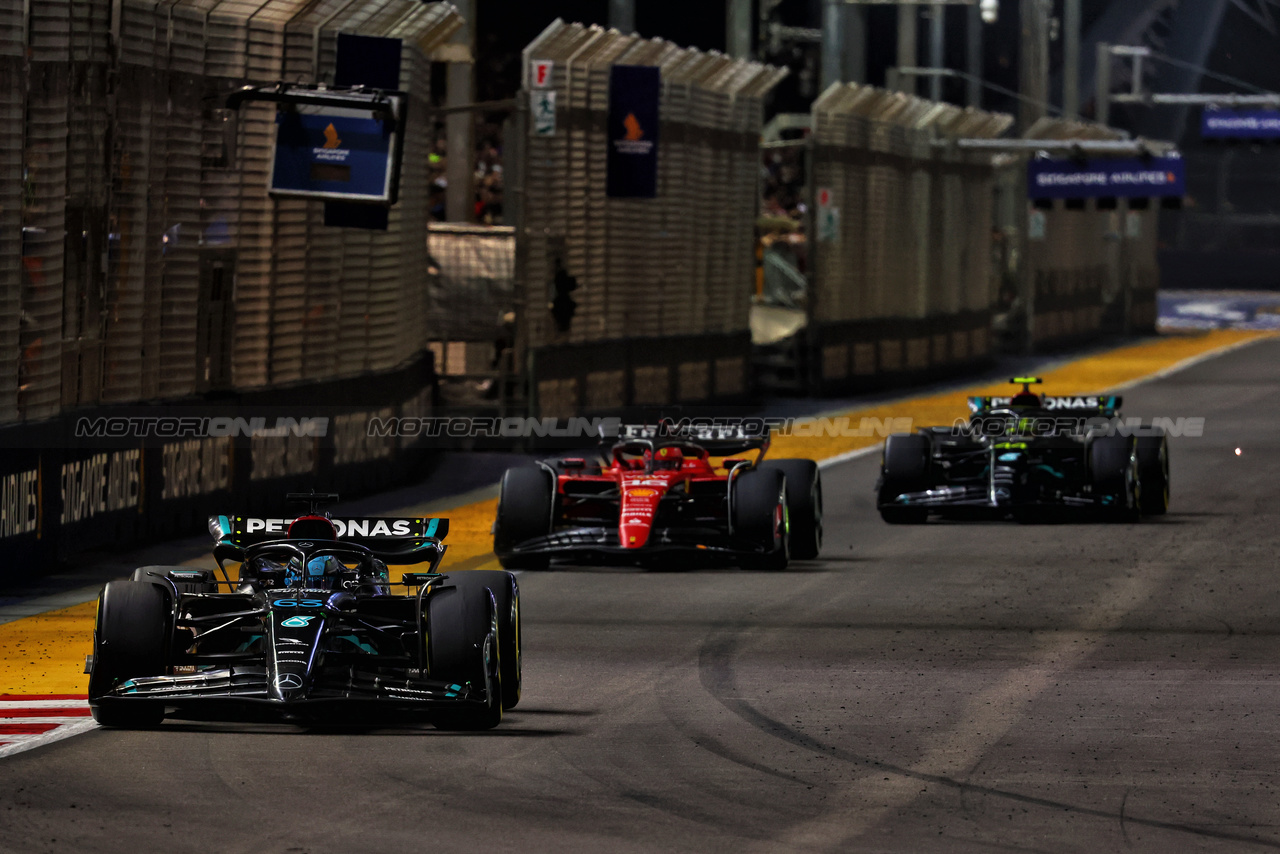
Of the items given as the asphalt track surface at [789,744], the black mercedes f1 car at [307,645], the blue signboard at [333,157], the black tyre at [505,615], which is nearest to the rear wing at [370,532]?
the black mercedes f1 car at [307,645]

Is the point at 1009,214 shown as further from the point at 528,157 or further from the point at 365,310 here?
the point at 365,310

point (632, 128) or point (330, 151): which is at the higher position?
point (632, 128)

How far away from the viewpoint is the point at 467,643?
35.0ft

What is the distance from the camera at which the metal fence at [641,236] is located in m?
28.6

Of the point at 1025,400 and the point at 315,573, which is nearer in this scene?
the point at 315,573

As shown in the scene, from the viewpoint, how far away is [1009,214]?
58.2 meters

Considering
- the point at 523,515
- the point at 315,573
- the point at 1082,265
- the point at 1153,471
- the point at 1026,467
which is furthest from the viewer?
the point at 1082,265

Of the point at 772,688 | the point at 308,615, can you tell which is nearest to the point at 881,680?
the point at 772,688

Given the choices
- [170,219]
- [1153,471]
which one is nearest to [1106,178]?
[1153,471]

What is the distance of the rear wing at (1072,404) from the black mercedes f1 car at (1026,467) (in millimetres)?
12

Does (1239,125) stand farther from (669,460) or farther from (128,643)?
(128,643)

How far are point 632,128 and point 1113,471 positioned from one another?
1120cm

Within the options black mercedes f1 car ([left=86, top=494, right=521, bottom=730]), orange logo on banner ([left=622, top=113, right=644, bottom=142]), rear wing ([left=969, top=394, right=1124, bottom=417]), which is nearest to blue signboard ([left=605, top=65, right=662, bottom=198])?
orange logo on banner ([left=622, top=113, right=644, bottom=142])

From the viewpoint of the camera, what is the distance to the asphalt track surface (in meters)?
8.81
